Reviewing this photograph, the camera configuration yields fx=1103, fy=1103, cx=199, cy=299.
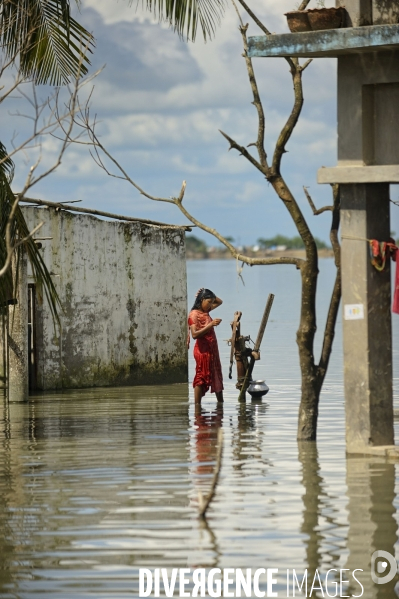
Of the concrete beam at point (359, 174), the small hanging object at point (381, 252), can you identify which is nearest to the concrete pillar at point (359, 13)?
the concrete beam at point (359, 174)

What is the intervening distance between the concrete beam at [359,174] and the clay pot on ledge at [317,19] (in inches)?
50.1

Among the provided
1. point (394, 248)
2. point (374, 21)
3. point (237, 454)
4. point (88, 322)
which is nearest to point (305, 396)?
point (237, 454)

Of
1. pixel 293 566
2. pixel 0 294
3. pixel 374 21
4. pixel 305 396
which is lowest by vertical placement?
pixel 293 566

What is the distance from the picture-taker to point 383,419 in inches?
392

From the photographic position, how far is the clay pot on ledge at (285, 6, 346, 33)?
383 inches

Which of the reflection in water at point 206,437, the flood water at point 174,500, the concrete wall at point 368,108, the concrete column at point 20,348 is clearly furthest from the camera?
the concrete column at point 20,348

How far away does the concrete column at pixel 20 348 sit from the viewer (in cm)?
1527

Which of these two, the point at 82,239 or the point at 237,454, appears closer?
the point at 237,454

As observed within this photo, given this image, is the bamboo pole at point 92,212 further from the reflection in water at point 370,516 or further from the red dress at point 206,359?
the reflection in water at point 370,516

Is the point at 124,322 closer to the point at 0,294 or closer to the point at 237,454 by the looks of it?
the point at 0,294

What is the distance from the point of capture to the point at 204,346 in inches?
570

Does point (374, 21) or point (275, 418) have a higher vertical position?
point (374, 21)

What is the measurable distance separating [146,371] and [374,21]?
375 inches

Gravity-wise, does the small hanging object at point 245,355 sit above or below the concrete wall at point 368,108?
below
